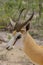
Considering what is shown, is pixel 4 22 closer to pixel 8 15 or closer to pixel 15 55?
pixel 8 15

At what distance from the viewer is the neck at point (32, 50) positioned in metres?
4.46

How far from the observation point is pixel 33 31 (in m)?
8.38

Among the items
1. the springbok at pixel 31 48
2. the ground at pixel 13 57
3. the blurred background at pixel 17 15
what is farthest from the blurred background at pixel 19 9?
the springbok at pixel 31 48

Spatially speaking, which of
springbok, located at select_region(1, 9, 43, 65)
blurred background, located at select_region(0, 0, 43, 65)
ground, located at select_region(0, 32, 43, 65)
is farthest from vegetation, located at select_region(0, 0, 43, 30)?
springbok, located at select_region(1, 9, 43, 65)

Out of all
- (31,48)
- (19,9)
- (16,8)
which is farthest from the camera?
(16,8)

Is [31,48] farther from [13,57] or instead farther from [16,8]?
[16,8]

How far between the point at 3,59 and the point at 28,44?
50.3 inches

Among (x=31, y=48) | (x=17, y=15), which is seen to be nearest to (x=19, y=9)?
(x=17, y=15)

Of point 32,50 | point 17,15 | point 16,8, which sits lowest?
point 17,15

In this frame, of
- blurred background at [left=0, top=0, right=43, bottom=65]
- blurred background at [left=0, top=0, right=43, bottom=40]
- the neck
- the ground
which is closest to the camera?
the neck

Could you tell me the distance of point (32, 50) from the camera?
450cm

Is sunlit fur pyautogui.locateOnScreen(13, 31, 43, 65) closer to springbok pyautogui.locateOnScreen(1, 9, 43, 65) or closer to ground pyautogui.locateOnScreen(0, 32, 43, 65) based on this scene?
springbok pyautogui.locateOnScreen(1, 9, 43, 65)

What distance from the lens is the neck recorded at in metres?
4.46

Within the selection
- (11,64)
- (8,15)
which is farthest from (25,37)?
(8,15)
